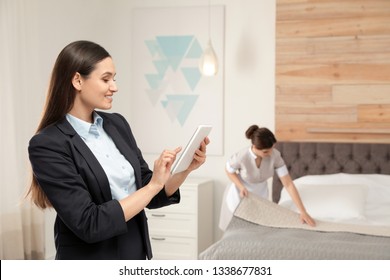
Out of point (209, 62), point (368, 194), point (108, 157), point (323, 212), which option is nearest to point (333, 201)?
→ point (323, 212)

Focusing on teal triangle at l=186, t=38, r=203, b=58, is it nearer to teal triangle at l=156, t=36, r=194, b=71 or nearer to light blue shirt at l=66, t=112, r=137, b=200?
teal triangle at l=156, t=36, r=194, b=71

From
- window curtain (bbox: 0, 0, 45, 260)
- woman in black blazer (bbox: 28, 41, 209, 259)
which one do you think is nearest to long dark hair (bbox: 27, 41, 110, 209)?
woman in black blazer (bbox: 28, 41, 209, 259)

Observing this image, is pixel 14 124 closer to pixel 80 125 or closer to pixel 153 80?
pixel 153 80

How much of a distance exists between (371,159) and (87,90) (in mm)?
3889

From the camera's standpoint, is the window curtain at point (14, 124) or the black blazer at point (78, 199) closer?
the black blazer at point (78, 199)

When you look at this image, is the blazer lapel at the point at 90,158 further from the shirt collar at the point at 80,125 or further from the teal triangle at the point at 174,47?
the teal triangle at the point at 174,47

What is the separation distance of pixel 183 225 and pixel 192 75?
4.94ft

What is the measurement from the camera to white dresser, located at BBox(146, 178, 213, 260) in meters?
5.46

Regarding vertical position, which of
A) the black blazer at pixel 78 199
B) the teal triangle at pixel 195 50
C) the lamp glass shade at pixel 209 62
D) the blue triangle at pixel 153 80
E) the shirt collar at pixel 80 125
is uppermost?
the teal triangle at pixel 195 50

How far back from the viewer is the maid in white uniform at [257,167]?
4.46 meters

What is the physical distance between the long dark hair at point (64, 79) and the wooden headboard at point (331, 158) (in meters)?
3.71

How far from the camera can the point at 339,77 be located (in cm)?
536

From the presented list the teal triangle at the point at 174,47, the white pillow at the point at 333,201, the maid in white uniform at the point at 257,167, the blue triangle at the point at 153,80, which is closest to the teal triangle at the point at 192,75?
the teal triangle at the point at 174,47
